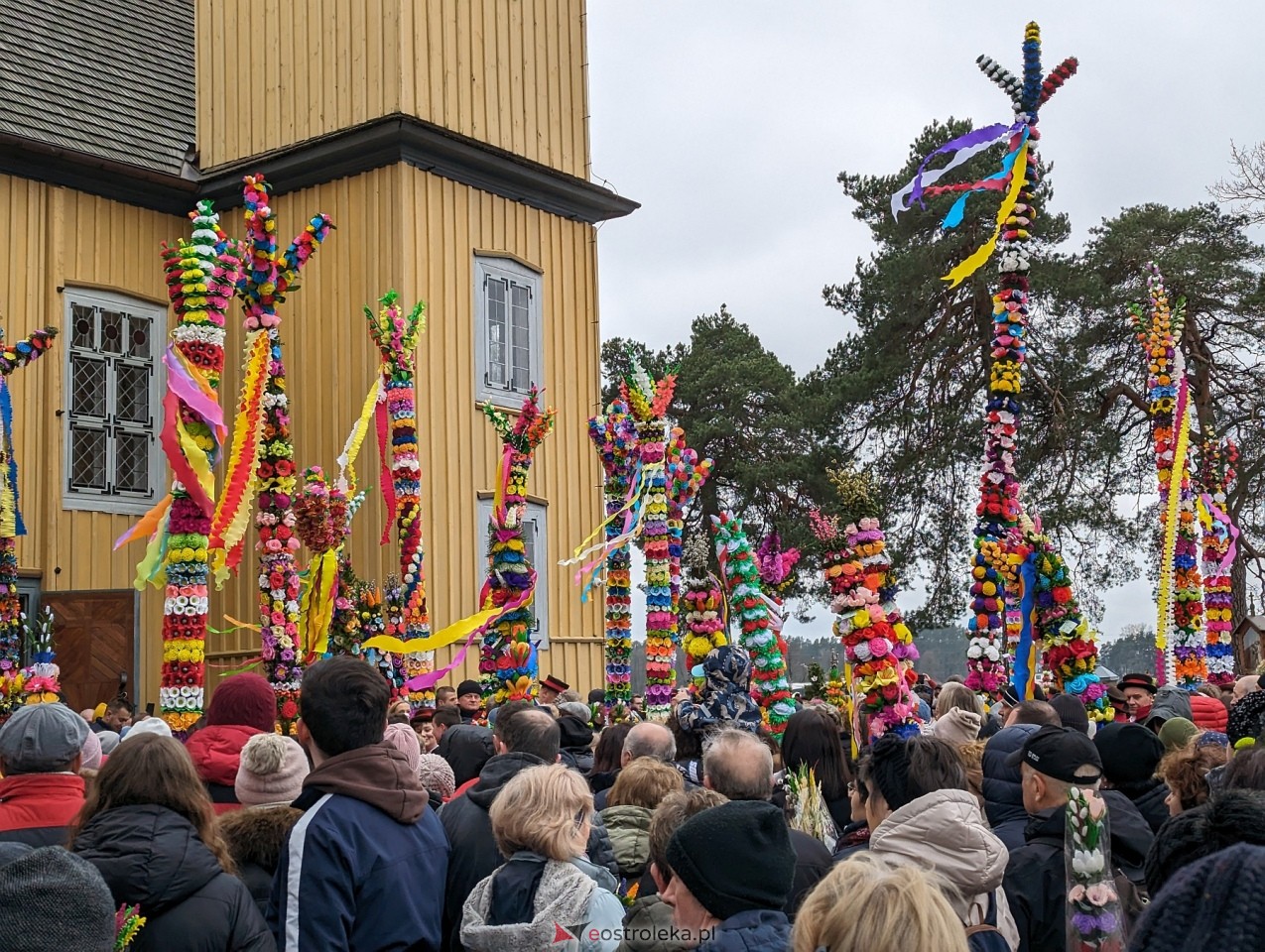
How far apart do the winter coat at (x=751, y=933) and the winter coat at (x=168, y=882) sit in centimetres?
135

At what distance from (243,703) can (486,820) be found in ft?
4.69

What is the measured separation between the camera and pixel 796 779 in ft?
19.7

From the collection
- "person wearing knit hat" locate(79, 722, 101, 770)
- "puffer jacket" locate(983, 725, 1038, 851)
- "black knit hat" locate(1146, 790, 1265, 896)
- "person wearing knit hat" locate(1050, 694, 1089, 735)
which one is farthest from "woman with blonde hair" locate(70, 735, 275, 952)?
"person wearing knit hat" locate(1050, 694, 1089, 735)

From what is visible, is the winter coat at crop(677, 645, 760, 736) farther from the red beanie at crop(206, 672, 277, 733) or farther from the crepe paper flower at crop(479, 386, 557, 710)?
the red beanie at crop(206, 672, 277, 733)

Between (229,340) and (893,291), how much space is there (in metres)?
13.9

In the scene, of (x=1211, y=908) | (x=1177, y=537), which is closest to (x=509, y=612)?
(x=1177, y=537)

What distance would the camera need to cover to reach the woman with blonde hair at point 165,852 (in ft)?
11.7

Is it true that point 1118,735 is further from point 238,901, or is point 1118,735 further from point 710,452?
point 710,452

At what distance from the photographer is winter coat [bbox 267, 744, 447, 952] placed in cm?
377

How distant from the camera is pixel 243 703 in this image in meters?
5.48

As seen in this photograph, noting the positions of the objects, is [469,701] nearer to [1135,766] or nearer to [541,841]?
[1135,766]

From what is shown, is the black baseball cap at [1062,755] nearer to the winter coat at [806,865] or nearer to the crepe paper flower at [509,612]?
the winter coat at [806,865]

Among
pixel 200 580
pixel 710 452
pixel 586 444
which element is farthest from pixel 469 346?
pixel 710 452

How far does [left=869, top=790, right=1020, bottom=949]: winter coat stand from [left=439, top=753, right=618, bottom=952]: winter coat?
1.12 metres
